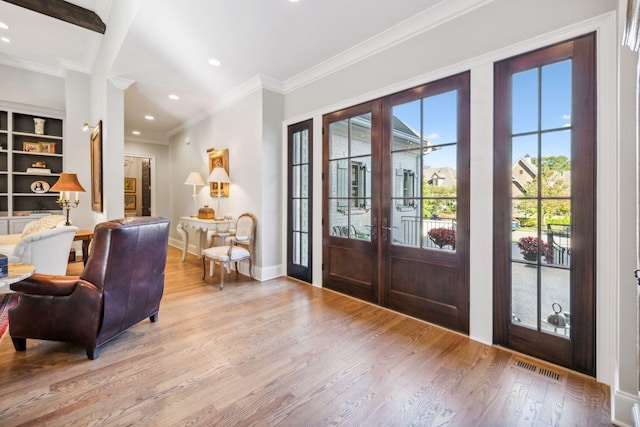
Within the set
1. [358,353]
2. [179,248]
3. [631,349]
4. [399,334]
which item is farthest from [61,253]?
[631,349]

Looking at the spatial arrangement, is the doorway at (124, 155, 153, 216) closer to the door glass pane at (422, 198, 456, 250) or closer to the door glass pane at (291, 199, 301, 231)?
the door glass pane at (291, 199, 301, 231)

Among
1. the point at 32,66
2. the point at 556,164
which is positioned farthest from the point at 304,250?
the point at 32,66

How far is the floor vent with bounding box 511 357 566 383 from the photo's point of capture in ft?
6.03

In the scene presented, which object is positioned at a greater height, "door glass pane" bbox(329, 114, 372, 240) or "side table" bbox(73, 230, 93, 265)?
"door glass pane" bbox(329, 114, 372, 240)

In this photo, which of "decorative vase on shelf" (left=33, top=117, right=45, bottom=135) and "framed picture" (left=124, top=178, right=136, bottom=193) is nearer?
"decorative vase on shelf" (left=33, top=117, right=45, bottom=135)

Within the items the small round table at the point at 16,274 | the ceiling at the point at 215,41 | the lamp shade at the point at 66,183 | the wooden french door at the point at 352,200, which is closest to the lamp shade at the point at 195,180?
the ceiling at the point at 215,41

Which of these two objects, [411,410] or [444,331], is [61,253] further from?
[444,331]

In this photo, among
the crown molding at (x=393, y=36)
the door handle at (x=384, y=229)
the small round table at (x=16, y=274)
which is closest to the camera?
the small round table at (x=16, y=274)

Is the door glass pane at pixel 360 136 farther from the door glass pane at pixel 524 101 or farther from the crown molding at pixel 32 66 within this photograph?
the crown molding at pixel 32 66

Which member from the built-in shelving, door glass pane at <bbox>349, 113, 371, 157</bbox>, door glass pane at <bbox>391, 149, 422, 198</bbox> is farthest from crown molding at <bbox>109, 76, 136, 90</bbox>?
door glass pane at <bbox>391, 149, 422, 198</bbox>

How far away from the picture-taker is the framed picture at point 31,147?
4652 mm

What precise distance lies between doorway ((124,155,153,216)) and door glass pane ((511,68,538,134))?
8.14 metres

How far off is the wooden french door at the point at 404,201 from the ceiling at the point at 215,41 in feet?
2.26

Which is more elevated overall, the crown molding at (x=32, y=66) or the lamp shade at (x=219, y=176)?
the crown molding at (x=32, y=66)
